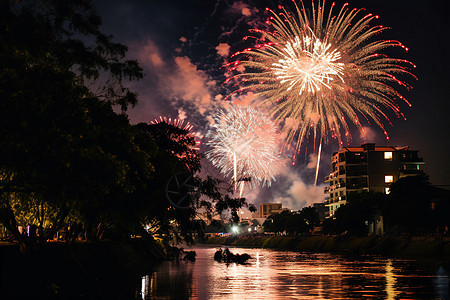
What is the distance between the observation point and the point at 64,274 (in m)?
35.5

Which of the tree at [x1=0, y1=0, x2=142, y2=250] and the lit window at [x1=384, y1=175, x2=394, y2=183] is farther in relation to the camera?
the lit window at [x1=384, y1=175, x2=394, y2=183]

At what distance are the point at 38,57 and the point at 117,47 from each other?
218 inches

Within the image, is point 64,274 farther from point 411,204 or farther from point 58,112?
point 411,204

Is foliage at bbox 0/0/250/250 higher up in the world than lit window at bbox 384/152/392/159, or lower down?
lower down

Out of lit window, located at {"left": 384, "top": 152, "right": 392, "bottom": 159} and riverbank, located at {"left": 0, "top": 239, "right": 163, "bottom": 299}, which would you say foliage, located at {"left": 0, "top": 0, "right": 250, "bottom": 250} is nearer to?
riverbank, located at {"left": 0, "top": 239, "right": 163, "bottom": 299}

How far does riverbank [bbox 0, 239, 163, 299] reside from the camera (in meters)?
28.5

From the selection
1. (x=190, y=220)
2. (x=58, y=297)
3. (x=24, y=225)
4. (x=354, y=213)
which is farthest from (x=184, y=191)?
(x=354, y=213)

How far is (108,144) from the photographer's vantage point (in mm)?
30938

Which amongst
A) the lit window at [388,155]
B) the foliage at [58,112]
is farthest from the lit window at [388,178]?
the foliage at [58,112]

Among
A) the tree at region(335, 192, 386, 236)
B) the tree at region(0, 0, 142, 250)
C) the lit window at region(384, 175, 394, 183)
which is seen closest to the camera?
the tree at region(0, 0, 142, 250)

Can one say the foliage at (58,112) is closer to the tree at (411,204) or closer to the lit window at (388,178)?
the tree at (411,204)

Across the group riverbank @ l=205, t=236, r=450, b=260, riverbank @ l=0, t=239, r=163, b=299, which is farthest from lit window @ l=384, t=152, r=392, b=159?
riverbank @ l=0, t=239, r=163, b=299

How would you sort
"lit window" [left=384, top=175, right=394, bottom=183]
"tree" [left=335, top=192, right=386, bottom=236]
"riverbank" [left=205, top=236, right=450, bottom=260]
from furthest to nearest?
"lit window" [left=384, top=175, right=394, bottom=183]
"tree" [left=335, top=192, right=386, bottom=236]
"riverbank" [left=205, top=236, right=450, bottom=260]

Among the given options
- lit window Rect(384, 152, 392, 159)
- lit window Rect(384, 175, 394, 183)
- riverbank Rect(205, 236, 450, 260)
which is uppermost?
lit window Rect(384, 152, 392, 159)
